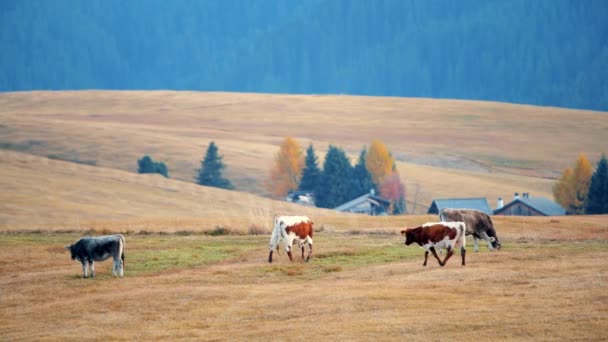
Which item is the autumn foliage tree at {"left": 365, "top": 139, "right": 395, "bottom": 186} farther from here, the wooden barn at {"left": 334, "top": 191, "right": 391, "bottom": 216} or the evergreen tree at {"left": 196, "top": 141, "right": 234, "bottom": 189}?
the evergreen tree at {"left": 196, "top": 141, "right": 234, "bottom": 189}

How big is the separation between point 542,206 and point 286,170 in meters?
34.1

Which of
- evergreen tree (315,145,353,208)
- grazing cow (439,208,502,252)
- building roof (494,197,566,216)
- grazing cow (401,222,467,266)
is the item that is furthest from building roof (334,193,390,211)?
grazing cow (401,222,467,266)

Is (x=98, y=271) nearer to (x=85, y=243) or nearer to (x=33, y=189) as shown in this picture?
(x=85, y=243)

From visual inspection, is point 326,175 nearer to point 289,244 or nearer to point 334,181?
point 334,181

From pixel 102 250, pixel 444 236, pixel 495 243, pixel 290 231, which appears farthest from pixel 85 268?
pixel 495 243

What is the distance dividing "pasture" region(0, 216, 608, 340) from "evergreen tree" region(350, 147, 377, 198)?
279ft

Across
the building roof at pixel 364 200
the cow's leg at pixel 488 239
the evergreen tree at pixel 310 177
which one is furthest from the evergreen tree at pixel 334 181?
the cow's leg at pixel 488 239

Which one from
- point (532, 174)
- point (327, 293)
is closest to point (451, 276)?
point (327, 293)

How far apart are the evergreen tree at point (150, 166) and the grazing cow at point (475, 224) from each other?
84040mm

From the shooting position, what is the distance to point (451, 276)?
29266 millimetres

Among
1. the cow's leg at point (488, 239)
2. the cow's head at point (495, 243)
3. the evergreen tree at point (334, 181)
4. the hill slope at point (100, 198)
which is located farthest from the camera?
the evergreen tree at point (334, 181)

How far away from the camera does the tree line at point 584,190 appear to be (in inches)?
4380

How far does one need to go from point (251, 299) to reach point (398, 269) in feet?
19.8

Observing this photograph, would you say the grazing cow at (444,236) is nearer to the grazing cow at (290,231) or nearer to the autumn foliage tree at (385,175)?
the grazing cow at (290,231)
